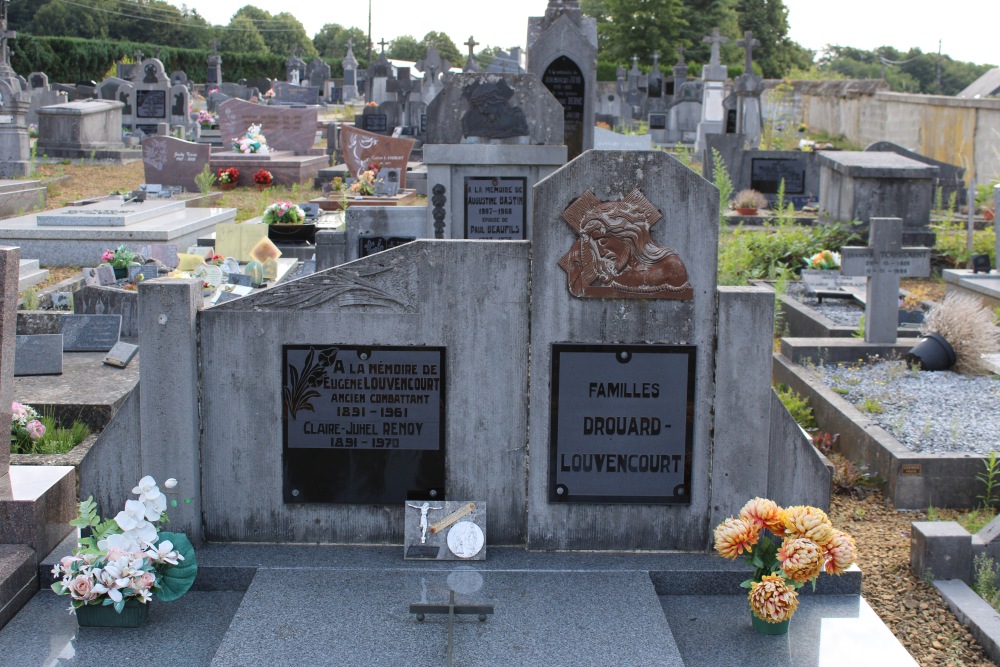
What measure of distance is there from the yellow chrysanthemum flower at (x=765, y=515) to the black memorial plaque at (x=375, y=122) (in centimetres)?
2545

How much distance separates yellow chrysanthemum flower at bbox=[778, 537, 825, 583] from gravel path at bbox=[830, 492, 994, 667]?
2.35 feet

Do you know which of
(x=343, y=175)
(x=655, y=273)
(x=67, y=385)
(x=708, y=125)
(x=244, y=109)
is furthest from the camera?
(x=708, y=125)

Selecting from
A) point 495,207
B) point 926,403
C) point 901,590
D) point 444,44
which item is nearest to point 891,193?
point 495,207

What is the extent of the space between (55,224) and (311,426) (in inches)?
361

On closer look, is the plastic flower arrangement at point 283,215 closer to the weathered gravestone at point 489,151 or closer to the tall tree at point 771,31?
the weathered gravestone at point 489,151

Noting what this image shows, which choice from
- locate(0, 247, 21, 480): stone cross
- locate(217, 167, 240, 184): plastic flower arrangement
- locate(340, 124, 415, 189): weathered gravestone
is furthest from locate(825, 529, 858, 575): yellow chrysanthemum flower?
locate(217, 167, 240, 184): plastic flower arrangement

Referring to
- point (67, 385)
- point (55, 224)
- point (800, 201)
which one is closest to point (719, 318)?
point (67, 385)

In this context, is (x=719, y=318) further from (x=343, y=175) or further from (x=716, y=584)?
(x=343, y=175)

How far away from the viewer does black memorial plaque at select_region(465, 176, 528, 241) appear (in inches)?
383

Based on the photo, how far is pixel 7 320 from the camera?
440 cm

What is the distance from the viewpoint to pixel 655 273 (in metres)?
4.37

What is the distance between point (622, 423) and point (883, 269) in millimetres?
4707

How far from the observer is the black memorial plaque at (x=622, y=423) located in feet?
14.5

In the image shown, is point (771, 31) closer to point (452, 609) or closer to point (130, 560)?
point (452, 609)
